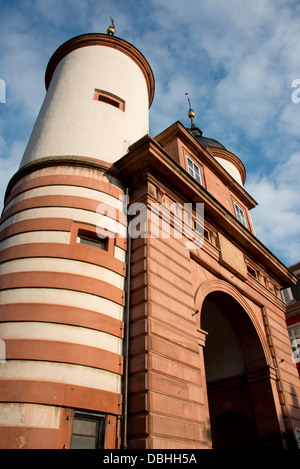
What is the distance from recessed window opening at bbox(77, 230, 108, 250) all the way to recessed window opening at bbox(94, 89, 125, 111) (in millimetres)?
6502

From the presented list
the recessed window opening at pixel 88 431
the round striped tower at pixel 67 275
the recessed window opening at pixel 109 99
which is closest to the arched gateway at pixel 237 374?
the round striped tower at pixel 67 275

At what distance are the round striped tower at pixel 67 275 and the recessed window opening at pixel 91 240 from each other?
0.03 m

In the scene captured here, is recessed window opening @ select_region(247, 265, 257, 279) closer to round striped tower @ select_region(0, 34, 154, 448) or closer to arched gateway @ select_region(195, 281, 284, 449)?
arched gateway @ select_region(195, 281, 284, 449)

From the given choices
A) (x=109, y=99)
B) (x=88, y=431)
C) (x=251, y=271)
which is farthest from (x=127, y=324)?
(x=251, y=271)

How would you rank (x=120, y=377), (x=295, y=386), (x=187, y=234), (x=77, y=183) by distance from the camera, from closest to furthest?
1. (x=120, y=377)
2. (x=77, y=183)
3. (x=187, y=234)
4. (x=295, y=386)

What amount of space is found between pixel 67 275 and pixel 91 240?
167 cm

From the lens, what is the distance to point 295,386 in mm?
16359

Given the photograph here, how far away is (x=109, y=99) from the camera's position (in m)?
15.5

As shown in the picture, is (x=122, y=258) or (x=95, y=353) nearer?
(x=95, y=353)

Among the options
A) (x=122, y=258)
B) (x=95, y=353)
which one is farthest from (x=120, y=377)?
(x=122, y=258)

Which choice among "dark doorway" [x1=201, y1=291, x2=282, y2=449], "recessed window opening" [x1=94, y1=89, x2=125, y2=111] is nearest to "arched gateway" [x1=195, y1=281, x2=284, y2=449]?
"dark doorway" [x1=201, y1=291, x2=282, y2=449]

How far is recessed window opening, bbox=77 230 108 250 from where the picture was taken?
36.5 ft

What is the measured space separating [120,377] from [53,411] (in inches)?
73.2

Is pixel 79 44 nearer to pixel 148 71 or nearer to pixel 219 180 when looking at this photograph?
pixel 148 71
